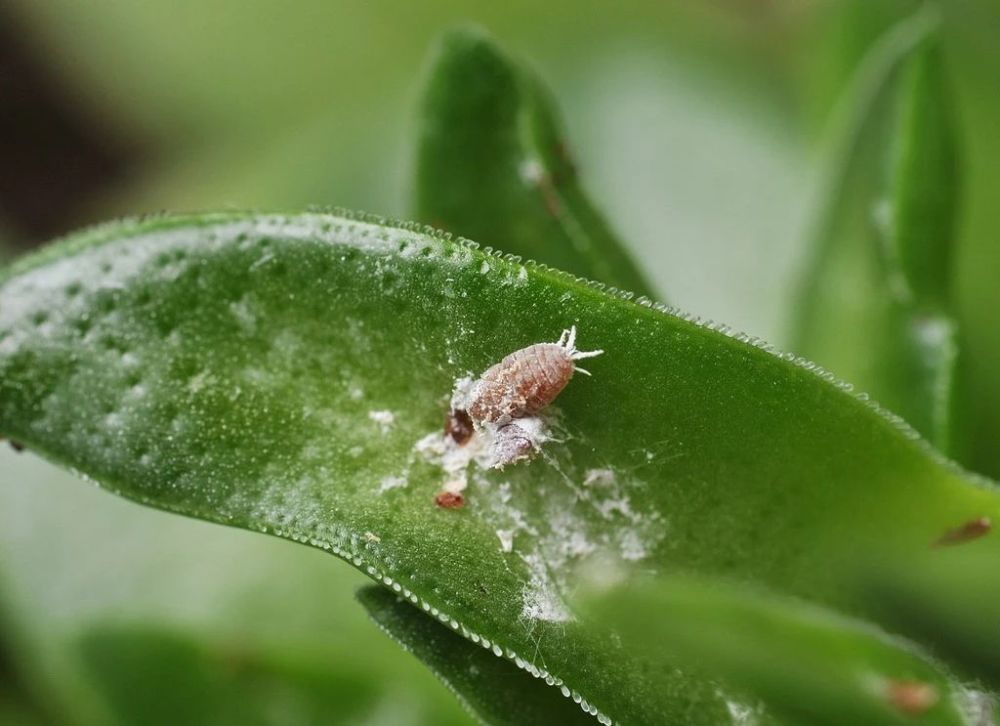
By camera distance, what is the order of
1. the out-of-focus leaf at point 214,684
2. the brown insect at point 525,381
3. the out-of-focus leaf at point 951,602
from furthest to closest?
the out-of-focus leaf at point 214,684 → the out-of-focus leaf at point 951,602 → the brown insect at point 525,381

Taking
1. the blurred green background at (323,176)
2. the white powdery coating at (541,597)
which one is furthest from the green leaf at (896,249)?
the white powdery coating at (541,597)

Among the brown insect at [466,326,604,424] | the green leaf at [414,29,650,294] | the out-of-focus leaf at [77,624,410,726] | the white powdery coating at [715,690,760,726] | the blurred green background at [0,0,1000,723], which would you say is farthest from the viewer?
the blurred green background at [0,0,1000,723]

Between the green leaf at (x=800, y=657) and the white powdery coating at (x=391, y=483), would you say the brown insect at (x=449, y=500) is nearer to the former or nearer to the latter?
the white powdery coating at (x=391, y=483)

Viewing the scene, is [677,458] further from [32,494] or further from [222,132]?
[222,132]

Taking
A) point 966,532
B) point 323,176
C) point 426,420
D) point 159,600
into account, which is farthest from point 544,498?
point 323,176

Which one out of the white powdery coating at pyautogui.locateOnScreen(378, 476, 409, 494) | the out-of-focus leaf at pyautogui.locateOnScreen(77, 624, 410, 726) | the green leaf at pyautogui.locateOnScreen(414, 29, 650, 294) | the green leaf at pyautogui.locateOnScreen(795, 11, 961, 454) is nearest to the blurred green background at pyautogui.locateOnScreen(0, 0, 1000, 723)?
the out-of-focus leaf at pyautogui.locateOnScreen(77, 624, 410, 726)

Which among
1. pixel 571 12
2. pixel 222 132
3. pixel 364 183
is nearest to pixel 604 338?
pixel 364 183

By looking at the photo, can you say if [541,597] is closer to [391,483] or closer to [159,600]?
[391,483]

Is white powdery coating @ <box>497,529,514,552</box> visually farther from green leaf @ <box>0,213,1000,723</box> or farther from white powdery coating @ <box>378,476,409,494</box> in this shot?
white powdery coating @ <box>378,476,409,494</box>
